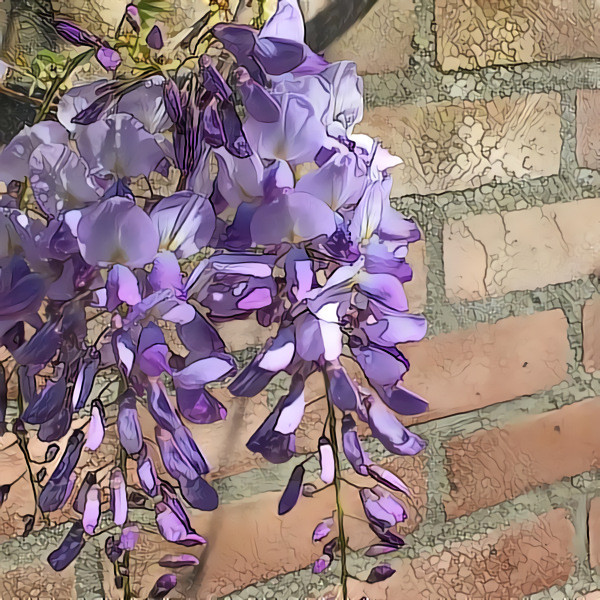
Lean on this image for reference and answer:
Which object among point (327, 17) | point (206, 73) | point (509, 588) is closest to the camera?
point (206, 73)

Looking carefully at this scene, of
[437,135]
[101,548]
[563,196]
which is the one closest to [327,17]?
[437,135]

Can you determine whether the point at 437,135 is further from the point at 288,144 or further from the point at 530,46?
the point at 288,144

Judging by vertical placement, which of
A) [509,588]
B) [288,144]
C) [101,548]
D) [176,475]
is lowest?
[509,588]

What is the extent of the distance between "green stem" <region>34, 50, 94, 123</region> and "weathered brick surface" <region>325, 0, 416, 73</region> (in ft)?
0.50

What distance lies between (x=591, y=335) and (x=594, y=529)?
0.16 metres

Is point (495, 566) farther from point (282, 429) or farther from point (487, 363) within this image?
point (282, 429)

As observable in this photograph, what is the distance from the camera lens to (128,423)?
292 mm

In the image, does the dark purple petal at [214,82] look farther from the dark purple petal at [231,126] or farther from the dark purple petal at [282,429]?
the dark purple petal at [282,429]

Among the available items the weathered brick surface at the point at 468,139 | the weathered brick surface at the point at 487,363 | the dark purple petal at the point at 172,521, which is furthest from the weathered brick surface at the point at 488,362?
the dark purple petal at the point at 172,521

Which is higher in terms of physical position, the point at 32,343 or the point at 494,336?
the point at 32,343

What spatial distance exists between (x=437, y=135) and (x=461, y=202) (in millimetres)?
47

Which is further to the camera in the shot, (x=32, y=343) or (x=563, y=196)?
(x=563, y=196)

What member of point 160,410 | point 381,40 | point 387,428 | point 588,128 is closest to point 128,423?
point 160,410

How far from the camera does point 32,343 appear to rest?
296 millimetres
